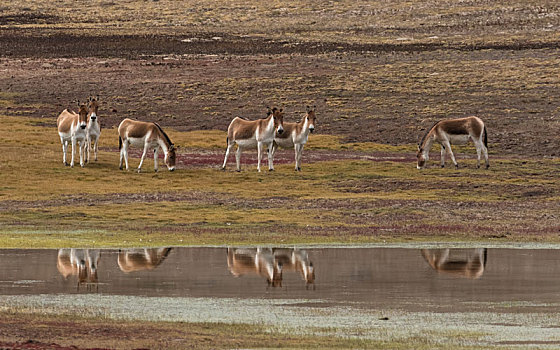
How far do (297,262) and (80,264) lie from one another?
15.9 feet

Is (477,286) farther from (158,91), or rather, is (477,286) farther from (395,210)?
(158,91)

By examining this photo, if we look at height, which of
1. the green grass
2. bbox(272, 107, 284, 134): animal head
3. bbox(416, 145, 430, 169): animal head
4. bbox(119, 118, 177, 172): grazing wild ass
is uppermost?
bbox(272, 107, 284, 134): animal head

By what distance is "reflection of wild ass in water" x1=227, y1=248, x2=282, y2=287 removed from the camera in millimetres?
A: 22438

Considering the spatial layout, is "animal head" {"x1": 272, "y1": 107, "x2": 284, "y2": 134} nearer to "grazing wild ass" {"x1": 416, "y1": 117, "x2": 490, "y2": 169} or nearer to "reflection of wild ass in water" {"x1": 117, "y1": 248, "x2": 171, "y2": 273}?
"grazing wild ass" {"x1": 416, "y1": 117, "x2": 490, "y2": 169}

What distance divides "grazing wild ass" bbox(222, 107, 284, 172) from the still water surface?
19.8 metres

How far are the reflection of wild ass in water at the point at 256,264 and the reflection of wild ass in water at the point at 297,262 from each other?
0.51 ft

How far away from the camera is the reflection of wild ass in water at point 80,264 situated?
21977 millimetres

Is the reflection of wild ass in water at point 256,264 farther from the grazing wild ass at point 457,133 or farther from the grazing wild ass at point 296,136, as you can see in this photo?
the grazing wild ass at point 457,133

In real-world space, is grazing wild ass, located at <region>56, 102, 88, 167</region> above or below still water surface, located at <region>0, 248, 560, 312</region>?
above

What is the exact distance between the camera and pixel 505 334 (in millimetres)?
15719

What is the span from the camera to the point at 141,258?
82.9 feet

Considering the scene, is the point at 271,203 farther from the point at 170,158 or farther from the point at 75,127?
the point at 75,127

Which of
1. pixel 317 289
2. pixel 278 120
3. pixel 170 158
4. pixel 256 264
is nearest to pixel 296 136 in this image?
pixel 278 120

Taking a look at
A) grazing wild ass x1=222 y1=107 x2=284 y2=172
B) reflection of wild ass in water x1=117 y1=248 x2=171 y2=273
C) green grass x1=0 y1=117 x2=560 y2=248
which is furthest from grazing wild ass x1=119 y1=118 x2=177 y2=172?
reflection of wild ass in water x1=117 y1=248 x2=171 y2=273
